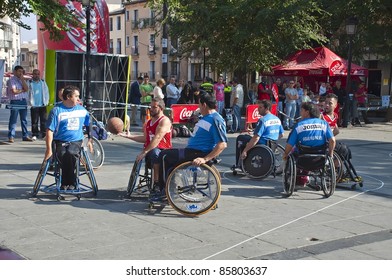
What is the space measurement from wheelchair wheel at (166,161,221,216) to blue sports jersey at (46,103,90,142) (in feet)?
5.82

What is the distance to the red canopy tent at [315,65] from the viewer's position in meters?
22.1

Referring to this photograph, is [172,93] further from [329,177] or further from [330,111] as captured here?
[329,177]

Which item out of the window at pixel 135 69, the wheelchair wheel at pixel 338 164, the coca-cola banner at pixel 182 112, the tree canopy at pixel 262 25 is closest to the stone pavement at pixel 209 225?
the wheelchair wheel at pixel 338 164

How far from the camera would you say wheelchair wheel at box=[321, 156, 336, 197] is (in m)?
8.12

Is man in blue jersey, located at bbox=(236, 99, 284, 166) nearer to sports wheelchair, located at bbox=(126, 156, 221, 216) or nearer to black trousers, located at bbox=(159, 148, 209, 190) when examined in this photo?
black trousers, located at bbox=(159, 148, 209, 190)

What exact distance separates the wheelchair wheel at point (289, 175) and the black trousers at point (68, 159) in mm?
3025

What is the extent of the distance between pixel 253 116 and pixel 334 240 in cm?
961

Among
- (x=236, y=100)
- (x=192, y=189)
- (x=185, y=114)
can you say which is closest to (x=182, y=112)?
(x=185, y=114)

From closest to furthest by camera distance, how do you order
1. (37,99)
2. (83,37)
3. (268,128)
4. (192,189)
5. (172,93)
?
(192,189)
(268,128)
(37,99)
(83,37)
(172,93)

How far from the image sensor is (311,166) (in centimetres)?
818

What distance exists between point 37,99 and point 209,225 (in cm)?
875

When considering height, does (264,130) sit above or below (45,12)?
below

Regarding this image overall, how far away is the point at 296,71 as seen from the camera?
74.1 ft

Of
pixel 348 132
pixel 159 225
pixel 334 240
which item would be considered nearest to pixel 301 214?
pixel 334 240
